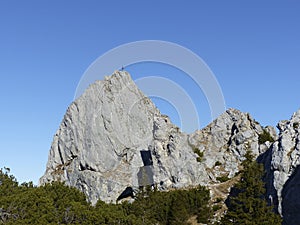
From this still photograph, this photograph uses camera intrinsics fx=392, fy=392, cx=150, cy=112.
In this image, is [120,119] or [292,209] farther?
[120,119]

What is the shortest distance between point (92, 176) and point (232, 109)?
5143cm

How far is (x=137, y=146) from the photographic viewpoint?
13288 cm

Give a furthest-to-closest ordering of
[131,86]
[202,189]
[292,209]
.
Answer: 1. [131,86]
2. [202,189]
3. [292,209]

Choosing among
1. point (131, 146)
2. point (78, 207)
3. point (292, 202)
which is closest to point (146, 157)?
point (131, 146)

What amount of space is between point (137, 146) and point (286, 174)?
70039 mm

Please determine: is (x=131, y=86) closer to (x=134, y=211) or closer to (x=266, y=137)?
(x=266, y=137)

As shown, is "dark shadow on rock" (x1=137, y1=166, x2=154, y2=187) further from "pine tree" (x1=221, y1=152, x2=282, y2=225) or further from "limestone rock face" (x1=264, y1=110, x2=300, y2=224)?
"pine tree" (x1=221, y1=152, x2=282, y2=225)

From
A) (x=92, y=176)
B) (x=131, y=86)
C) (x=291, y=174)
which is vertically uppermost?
(x=131, y=86)

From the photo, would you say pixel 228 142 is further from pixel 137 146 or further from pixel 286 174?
pixel 286 174

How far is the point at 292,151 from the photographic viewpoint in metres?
71.1

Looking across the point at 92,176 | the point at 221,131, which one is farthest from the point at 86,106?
the point at 221,131

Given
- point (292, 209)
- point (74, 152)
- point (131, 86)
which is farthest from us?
point (131, 86)

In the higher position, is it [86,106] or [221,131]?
[86,106]

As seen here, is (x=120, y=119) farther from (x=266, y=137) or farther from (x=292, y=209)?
(x=292, y=209)
